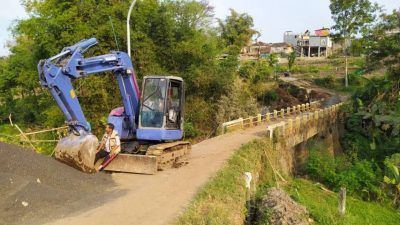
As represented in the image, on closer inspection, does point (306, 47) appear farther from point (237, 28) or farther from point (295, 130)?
point (295, 130)

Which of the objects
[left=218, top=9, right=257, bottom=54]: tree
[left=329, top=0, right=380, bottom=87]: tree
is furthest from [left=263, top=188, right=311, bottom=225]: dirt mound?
[left=218, top=9, right=257, bottom=54]: tree

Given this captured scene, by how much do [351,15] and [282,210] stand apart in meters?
44.8

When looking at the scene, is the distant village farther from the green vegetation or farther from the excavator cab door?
the excavator cab door

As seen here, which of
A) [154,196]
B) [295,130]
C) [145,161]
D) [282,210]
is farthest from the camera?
[295,130]

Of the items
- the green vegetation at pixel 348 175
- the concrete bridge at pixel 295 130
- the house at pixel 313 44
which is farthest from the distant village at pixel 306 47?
the green vegetation at pixel 348 175

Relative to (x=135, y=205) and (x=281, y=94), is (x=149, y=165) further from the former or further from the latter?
(x=281, y=94)

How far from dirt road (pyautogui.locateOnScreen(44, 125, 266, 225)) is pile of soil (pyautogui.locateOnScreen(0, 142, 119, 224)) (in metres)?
0.37

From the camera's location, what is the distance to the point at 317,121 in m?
27.4

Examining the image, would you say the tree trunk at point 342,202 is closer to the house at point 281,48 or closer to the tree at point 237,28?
the tree at point 237,28

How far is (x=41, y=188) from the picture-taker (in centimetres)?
873

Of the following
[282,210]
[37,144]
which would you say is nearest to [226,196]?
[282,210]

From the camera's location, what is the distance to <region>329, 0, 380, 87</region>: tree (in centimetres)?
5003

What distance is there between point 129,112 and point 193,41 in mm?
19609

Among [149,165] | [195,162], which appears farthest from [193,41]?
[149,165]
